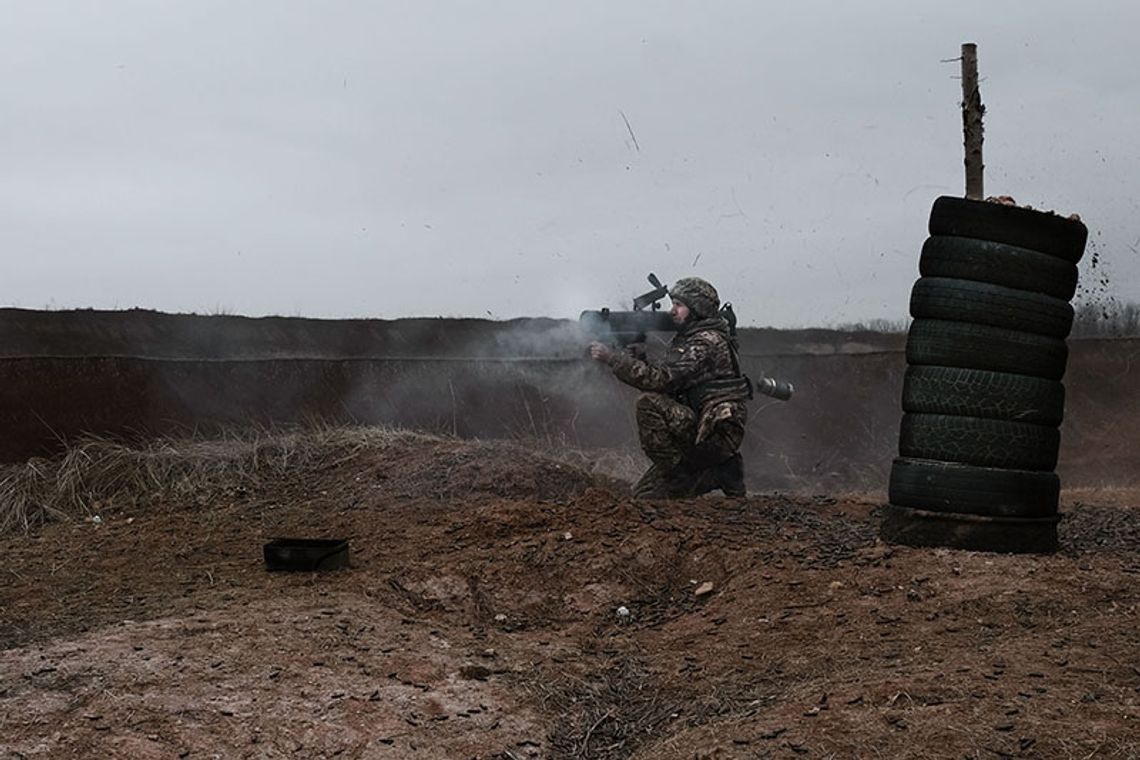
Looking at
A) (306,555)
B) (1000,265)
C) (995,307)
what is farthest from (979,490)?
(306,555)

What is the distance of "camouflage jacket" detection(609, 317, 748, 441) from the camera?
7934 mm

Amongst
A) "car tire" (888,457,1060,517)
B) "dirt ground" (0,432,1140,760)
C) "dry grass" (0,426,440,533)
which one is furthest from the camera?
"dry grass" (0,426,440,533)

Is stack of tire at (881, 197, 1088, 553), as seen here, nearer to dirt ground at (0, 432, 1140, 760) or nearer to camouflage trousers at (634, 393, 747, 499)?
dirt ground at (0, 432, 1140, 760)

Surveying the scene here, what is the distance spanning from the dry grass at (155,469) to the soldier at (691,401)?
2.11 meters

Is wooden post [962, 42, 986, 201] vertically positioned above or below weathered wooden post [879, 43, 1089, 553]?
above

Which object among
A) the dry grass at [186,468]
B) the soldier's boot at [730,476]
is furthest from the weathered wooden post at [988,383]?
the dry grass at [186,468]

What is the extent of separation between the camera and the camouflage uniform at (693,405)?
7.96 metres

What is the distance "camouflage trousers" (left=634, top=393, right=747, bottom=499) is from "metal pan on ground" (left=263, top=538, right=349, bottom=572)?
8.68ft

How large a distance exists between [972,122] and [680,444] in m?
2.87

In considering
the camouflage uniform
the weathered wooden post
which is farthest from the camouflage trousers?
the weathered wooden post

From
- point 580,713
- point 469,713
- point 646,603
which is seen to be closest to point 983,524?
point 646,603

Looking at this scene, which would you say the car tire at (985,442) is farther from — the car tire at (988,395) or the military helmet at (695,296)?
the military helmet at (695,296)

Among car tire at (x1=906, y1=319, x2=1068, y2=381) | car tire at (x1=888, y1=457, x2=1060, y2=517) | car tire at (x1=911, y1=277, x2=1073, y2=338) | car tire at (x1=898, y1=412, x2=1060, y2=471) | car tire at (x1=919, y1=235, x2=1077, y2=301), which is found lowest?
car tire at (x1=888, y1=457, x2=1060, y2=517)

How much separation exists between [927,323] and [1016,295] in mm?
427
